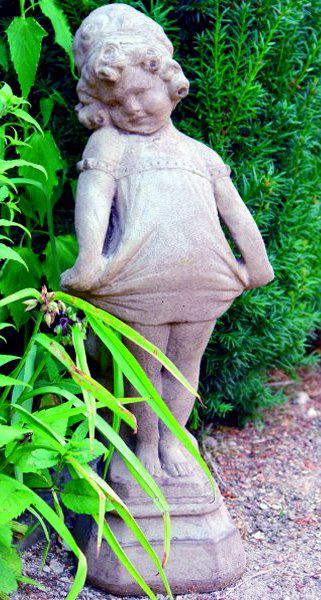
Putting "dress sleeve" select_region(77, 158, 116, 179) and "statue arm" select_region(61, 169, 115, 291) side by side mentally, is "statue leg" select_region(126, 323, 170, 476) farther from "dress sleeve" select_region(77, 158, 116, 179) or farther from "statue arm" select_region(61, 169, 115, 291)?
"dress sleeve" select_region(77, 158, 116, 179)

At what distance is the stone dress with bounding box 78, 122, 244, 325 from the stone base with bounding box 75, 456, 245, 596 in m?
0.52

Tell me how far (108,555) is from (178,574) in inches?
8.3

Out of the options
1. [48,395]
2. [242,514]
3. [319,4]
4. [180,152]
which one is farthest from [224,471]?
[319,4]

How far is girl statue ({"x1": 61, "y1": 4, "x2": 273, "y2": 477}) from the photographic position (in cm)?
249

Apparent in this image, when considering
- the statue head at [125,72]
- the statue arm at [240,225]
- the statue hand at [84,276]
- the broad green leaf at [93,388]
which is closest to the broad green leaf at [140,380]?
the broad green leaf at [93,388]

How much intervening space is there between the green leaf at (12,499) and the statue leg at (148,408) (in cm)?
60

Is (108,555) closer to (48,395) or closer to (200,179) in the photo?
(48,395)

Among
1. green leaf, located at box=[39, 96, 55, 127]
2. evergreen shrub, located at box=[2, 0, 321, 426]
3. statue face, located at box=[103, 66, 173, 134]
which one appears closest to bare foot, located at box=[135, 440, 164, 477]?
evergreen shrub, located at box=[2, 0, 321, 426]

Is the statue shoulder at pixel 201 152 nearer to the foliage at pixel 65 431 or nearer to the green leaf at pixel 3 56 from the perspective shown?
the foliage at pixel 65 431

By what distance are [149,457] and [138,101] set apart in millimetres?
1057

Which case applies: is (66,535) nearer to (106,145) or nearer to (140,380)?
(140,380)

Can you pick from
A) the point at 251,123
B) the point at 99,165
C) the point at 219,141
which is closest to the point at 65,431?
the point at 99,165

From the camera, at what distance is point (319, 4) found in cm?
331

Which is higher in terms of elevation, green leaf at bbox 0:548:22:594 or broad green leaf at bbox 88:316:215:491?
broad green leaf at bbox 88:316:215:491
